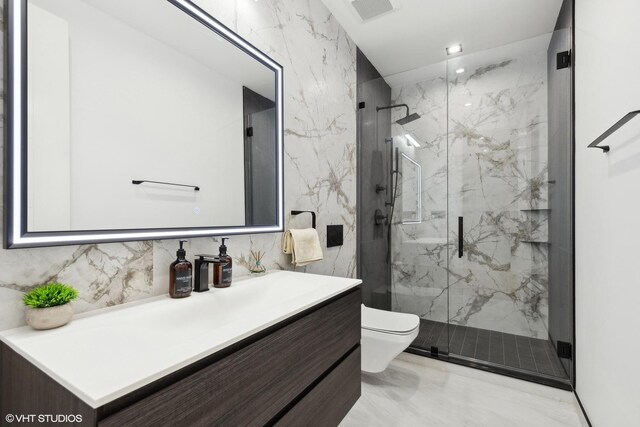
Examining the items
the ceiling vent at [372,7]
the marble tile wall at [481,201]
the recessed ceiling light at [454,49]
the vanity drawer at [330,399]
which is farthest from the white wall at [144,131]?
the recessed ceiling light at [454,49]

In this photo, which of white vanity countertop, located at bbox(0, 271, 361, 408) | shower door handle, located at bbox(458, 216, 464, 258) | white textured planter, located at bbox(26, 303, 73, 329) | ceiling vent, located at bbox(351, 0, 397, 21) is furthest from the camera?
shower door handle, located at bbox(458, 216, 464, 258)

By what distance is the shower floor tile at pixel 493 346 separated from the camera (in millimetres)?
2184

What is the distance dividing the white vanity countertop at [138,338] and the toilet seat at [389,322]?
2.66 feet

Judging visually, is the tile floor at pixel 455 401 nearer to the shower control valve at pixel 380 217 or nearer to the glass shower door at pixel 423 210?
the glass shower door at pixel 423 210

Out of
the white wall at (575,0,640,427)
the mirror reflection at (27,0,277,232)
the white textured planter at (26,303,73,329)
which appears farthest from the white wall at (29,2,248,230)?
the white wall at (575,0,640,427)

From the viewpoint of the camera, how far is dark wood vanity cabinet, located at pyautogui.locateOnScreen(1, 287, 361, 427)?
0.55m

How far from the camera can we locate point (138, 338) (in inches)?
29.2

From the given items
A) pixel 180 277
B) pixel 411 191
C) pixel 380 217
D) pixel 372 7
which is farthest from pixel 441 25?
pixel 180 277

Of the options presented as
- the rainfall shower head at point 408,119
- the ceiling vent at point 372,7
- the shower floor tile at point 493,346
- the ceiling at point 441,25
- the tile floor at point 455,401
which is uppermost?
the ceiling at point 441,25

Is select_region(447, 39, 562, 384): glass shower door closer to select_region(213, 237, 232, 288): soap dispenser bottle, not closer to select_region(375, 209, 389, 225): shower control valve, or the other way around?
select_region(375, 209, 389, 225): shower control valve

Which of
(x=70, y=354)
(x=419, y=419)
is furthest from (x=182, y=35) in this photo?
(x=419, y=419)

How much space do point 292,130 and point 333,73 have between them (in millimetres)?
766

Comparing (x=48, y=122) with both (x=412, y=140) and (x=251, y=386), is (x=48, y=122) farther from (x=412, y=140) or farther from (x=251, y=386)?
(x=412, y=140)

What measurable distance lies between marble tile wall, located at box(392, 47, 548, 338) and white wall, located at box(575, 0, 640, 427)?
2.02 ft
